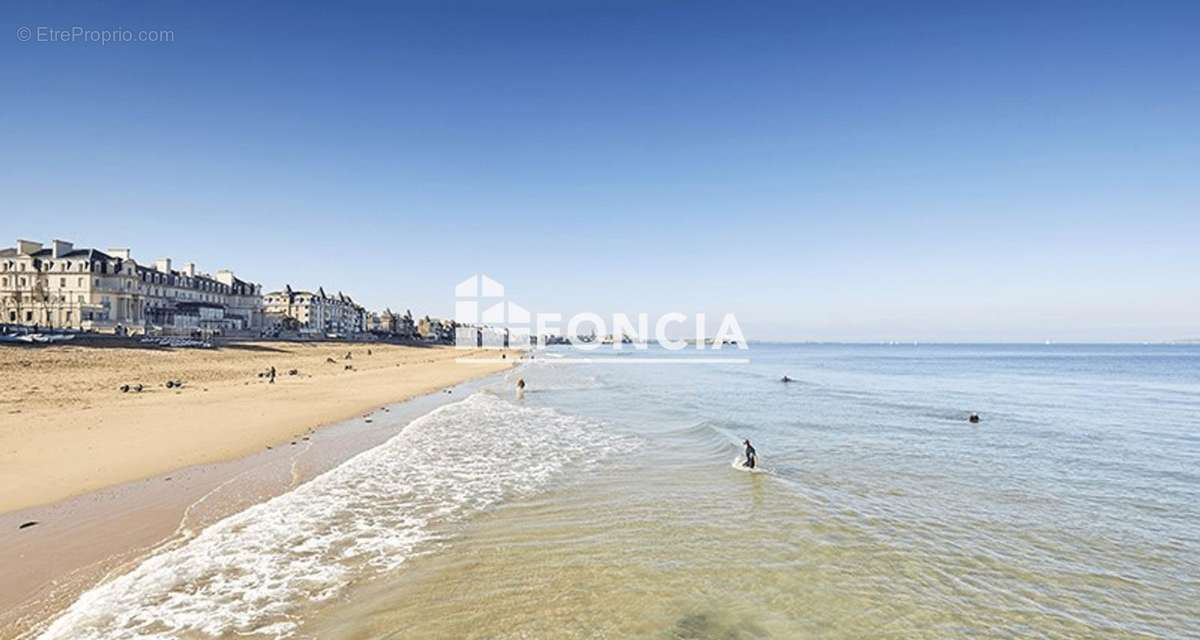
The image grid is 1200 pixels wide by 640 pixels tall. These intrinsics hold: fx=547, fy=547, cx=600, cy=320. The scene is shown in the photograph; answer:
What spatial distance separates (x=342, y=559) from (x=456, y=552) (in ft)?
5.85

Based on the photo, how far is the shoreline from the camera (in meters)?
7.13

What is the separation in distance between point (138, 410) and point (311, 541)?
17698 millimetres

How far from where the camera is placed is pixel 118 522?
9.80 metres

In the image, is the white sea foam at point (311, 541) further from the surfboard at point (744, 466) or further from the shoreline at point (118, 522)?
the surfboard at point (744, 466)

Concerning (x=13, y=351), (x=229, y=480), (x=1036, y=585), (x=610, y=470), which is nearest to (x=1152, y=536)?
(x=1036, y=585)

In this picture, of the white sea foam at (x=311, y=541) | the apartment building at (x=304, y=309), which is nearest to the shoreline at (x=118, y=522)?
the white sea foam at (x=311, y=541)

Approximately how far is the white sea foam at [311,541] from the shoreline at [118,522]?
38 cm

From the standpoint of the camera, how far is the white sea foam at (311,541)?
6805 millimetres

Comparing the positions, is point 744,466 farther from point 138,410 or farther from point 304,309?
point 304,309

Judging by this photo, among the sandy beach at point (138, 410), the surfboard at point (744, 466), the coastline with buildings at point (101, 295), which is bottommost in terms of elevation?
the surfboard at point (744, 466)

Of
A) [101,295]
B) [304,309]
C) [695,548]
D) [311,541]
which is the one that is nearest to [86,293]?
[101,295]

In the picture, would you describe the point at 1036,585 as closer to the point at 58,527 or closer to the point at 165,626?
the point at 165,626

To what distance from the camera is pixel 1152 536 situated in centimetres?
1024

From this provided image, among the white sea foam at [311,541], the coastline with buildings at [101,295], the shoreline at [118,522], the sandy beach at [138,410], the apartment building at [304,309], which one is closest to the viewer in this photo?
the white sea foam at [311,541]
